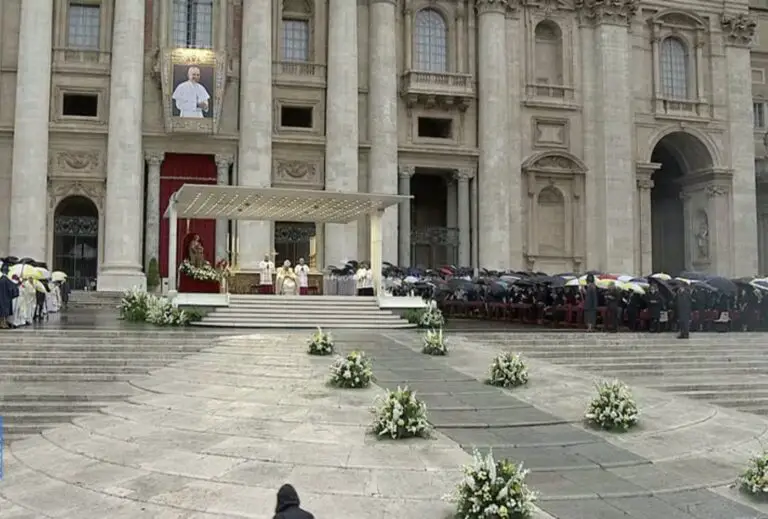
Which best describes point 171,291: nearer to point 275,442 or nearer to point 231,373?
point 231,373

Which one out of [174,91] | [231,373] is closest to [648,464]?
[231,373]

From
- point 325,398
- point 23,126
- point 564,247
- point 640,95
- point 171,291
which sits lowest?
point 325,398

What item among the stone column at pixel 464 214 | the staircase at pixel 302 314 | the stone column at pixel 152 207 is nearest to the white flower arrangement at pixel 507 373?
the staircase at pixel 302 314

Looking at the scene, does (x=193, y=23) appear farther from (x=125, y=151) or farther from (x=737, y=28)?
(x=737, y=28)

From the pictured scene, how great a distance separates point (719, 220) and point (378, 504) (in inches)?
1490

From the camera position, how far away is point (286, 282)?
2633cm

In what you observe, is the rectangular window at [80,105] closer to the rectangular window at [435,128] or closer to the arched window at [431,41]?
the rectangular window at [435,128]

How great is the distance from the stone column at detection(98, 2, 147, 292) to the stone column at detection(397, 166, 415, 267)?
39.0 ft

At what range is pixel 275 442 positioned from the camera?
31.2 feet

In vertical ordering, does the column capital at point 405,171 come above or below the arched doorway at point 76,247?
above

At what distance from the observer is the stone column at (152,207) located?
33.2 metres

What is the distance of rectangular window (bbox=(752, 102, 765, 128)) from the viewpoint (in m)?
44.2

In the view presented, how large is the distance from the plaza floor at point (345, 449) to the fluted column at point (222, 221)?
19535 millimetres

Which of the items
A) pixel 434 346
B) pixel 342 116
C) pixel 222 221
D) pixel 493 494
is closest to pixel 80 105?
pixel 222 221
